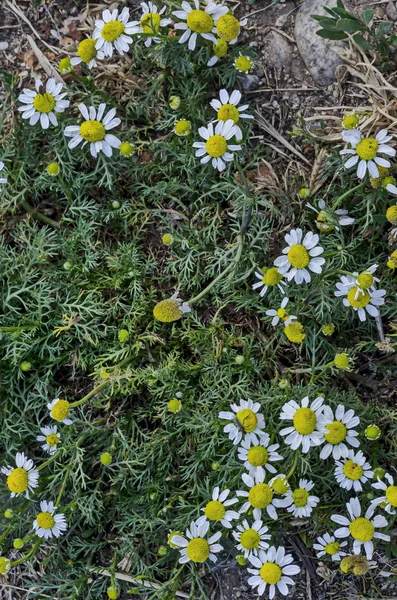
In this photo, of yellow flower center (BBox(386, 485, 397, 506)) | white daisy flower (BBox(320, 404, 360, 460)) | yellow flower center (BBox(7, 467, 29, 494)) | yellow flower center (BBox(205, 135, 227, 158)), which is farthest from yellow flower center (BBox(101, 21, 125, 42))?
yellow flower center (BBox(386, 485, 397, 506))

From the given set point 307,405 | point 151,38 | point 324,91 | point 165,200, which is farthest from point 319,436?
point 151,38

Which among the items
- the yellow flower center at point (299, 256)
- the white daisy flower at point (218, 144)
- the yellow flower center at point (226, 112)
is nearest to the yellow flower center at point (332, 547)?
the yellow flower center at point (299, 256)

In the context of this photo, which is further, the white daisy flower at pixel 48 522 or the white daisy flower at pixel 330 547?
the white daisy flower at pixel 48 522

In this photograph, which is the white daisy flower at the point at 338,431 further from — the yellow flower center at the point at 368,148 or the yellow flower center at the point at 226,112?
the yellow flower center at the point at 226,112

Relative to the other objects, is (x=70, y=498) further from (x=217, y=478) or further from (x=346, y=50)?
(x=346, y=50)

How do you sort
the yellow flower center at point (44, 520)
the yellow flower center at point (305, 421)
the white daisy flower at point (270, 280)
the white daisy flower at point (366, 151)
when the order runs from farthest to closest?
the yellow flower center at point (44, 520), the white daisy flower at point (270, 280), the white daisy flower at point (366, 151), the yellow flower center at point (305, 421)

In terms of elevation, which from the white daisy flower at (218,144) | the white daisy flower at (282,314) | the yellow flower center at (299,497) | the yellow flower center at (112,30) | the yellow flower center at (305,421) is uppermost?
the yellow flower center at (112,30)

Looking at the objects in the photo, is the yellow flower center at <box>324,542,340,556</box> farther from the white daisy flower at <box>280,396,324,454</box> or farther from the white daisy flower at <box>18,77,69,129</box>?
the white daisy flower at <box>18,77,69,129</box>
